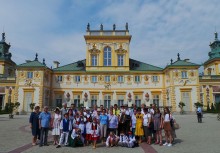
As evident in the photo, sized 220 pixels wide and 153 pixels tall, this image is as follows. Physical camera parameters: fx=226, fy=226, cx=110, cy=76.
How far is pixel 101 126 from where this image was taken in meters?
11.0

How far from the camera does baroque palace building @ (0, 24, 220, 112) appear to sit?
37.6 m

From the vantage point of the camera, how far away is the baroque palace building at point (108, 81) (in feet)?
123

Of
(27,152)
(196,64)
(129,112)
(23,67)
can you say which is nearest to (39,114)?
(27,152)

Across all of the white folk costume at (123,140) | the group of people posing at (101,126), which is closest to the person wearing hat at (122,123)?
the group of people posing at (101,126)

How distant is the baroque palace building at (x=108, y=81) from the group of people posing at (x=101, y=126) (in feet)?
82.9

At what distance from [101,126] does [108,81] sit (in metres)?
29.5

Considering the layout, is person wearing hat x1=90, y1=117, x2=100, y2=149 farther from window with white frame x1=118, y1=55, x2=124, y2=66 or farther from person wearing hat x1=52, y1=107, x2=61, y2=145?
window with white frame x1=118, y1=55, x2=124, y2=66

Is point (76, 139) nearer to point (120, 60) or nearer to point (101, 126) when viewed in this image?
point (101, 126)

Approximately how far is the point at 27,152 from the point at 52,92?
3285 centimetres

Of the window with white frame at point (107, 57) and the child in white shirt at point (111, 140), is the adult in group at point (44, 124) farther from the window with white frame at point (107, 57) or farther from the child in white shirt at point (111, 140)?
the window with white frame at point (107, 57)

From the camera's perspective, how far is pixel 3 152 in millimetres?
8562

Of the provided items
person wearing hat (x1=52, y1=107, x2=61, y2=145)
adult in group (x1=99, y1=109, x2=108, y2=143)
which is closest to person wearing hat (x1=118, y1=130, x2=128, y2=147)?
adult in group (x1=99, y1=109, x2=108, y2=143)

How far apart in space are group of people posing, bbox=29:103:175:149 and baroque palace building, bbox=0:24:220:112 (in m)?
25.3

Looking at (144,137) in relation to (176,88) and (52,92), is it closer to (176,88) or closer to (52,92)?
(176,88)
